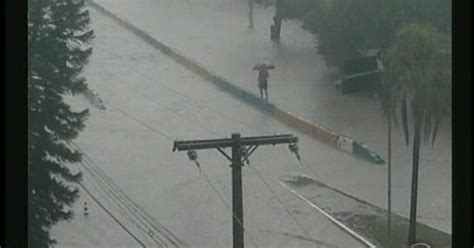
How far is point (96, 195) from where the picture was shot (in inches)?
37.2

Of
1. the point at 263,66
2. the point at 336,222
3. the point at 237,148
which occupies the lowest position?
the point at 336,222

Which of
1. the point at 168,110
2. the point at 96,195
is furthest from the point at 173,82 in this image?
the point at 96,195

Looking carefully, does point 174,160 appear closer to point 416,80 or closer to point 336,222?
point 336,222

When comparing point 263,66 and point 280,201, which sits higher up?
point 263,66

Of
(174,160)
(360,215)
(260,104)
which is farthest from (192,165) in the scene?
(360,215)

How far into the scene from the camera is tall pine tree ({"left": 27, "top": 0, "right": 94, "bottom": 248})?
883 millimetres

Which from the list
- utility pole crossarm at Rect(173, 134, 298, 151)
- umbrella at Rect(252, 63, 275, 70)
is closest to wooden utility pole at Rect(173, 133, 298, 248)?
utility pole crossarm at Rect(173, 134, 298, 151)

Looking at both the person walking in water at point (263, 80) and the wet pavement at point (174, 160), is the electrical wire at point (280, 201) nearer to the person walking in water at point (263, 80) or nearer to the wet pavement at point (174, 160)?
the wet pavement at point (174, 160)

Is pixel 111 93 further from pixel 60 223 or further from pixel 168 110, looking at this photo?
pixel 60 223

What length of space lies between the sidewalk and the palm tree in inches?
1.2

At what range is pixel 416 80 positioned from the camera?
3.06 feet

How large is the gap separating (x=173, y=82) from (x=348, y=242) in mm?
349

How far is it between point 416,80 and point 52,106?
19.8 inches

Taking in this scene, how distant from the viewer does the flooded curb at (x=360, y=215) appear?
3.06 feet
